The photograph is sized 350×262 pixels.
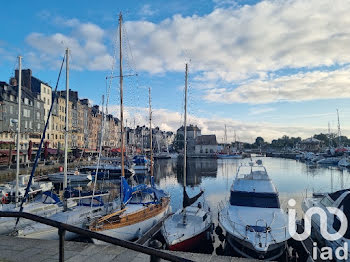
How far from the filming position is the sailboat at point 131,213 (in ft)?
55.0

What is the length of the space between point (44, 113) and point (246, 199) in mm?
70014

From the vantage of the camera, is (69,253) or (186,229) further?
(186,229)

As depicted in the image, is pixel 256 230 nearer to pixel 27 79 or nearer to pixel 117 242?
pixel 117 242

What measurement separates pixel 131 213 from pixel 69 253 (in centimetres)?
1299

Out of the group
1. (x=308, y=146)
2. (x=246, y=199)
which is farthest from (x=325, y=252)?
(x=308, y=146)

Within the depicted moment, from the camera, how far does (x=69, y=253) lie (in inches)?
231

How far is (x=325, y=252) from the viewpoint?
588 inches

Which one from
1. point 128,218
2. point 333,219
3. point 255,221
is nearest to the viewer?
point 333,219

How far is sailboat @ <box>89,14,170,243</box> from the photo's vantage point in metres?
16.8

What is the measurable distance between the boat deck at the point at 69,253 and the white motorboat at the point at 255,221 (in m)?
8.85

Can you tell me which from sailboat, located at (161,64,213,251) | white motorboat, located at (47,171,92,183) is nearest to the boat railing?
sailboat, located at (161,64,213,251)

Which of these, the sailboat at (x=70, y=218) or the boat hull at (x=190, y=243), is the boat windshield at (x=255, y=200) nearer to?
the boat hull at (x=190, y=243)

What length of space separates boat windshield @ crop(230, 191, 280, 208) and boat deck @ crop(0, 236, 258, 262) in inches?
508

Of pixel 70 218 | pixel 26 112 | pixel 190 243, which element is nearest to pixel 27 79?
pixel 26 112
